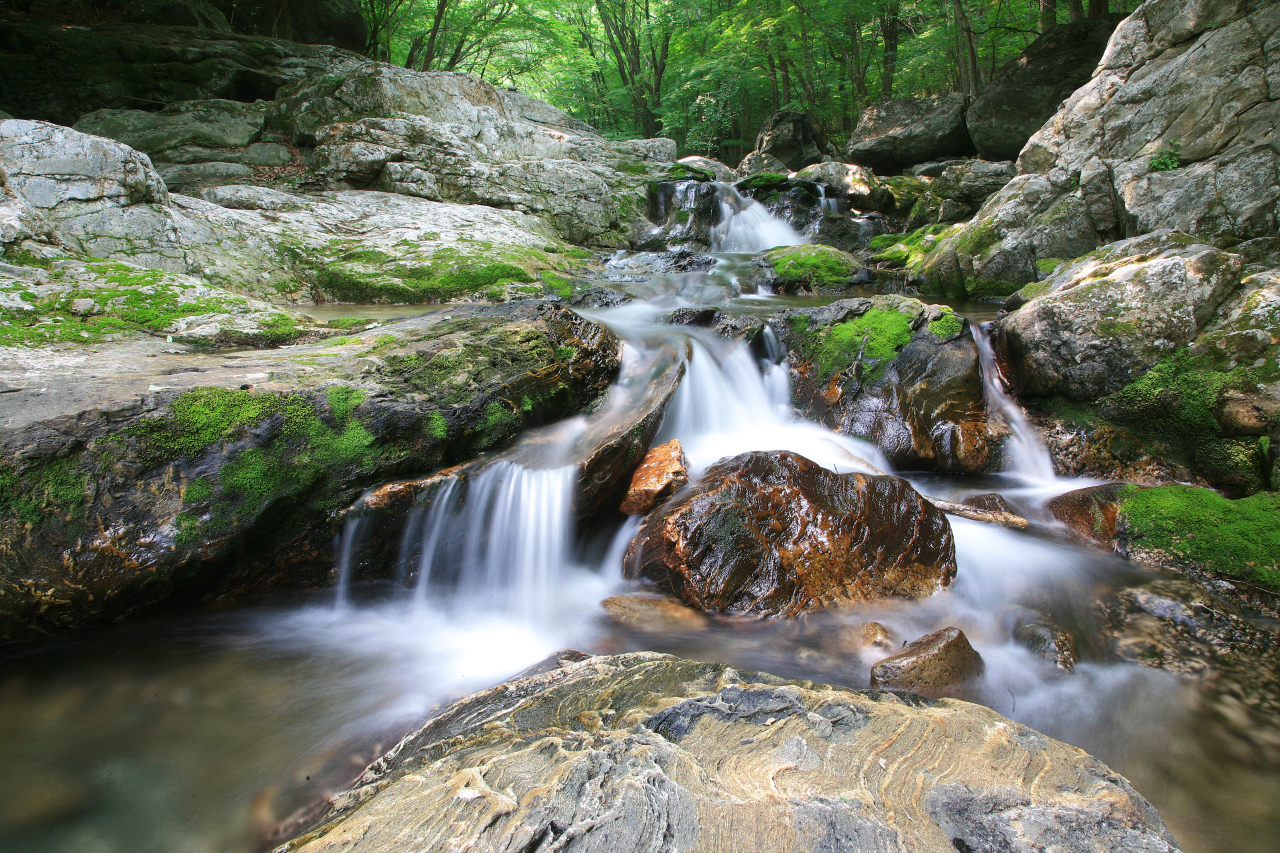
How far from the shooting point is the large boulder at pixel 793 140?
21266 mm

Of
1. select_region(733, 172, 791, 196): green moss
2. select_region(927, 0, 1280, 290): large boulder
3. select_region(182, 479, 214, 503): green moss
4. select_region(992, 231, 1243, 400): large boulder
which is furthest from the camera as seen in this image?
select_region(733, 172, 791, 196): green moss

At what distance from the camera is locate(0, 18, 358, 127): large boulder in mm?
12594

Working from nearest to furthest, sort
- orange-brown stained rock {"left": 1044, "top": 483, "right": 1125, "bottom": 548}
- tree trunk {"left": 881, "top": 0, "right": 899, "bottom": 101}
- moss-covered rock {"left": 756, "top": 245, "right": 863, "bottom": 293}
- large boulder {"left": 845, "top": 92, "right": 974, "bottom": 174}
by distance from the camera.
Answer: orange-brown stained rock {"left": 1044, "top": 483, "right": 1125, "bottom": 548} < moss-covered rock {"left": 756, "top": 245, "right": 863, "bottom": 293} < large boulder {"left": 845, "top": 92, "right": 974, "bottom": 174} < tree trunk {"left": 881, "top": 0, "right": 899, "bottom": 101}

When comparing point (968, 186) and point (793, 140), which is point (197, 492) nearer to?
point (968, 186)

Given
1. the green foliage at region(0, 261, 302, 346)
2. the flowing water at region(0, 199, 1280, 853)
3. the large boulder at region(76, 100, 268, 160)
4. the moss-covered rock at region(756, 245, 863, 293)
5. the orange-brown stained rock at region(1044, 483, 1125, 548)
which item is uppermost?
the large boulder at region(76, 100, 268, 160)

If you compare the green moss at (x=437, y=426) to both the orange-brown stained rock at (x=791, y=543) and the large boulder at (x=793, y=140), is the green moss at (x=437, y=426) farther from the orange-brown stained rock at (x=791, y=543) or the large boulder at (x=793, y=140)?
the large boulder at (x=793, y=140)

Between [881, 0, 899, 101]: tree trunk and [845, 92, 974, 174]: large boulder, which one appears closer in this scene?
[845, 92, 974, 174]: large boulder

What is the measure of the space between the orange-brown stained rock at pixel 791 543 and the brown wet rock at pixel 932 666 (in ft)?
2.28

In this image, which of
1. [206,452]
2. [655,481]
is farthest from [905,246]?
[206,452]

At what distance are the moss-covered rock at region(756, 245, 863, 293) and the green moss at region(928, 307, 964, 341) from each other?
4425 mm

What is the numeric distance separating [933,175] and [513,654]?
1975cm

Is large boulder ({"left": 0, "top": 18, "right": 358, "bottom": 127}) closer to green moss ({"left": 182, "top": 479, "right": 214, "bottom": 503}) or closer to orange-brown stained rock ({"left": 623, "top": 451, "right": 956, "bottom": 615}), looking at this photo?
green moss ({"left": 182, "top": 479, "right": 214, "bottom": 503})

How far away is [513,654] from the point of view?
360cm

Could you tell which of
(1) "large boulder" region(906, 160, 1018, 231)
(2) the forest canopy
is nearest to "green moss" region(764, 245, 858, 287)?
(1) "large boulder" region(906, 160, 1018, 231)
